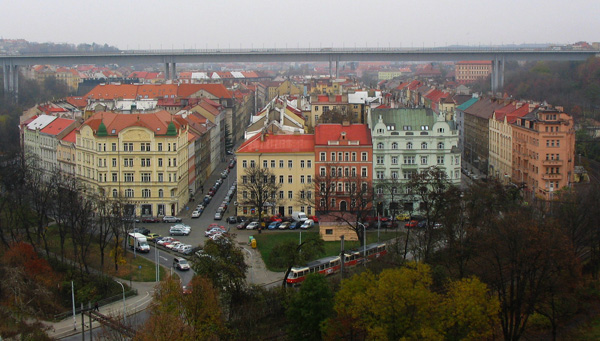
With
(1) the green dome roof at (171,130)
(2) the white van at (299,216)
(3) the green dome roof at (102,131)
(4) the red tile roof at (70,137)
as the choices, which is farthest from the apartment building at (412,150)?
(4) the red tile roof at (70,137)

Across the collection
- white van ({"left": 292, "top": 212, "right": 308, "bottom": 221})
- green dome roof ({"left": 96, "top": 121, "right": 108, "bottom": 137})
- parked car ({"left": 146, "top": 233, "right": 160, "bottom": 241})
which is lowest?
parked car ({"left": 146, "top": 233, "right": 160, "bottom": 241})

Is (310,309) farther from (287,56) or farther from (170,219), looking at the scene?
(287,56)

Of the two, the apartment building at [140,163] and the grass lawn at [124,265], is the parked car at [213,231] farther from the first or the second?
the apartment building at [140,163]

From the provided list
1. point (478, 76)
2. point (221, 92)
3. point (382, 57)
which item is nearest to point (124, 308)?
point (221, 92)

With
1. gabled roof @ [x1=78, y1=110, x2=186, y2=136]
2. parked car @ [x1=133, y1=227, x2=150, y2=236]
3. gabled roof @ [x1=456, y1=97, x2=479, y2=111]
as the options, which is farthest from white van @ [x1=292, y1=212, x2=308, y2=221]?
gabled roof @ [x1=456, y1=97, x2=479, y2=111]

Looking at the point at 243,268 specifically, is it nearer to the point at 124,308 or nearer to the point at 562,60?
the point at 124,308

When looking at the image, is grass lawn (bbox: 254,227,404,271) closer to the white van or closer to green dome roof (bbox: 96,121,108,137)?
the white van
